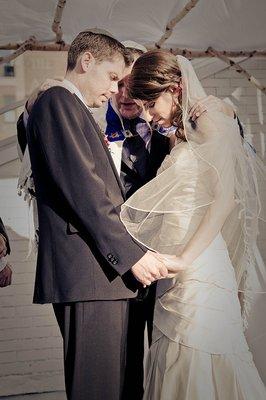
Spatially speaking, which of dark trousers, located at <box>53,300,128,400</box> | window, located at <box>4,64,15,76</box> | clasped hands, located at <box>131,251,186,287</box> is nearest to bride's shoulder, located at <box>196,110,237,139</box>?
clasped hands, located at <box>131,251,186,287</box>

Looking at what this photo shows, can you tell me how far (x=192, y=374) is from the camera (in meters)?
1.77

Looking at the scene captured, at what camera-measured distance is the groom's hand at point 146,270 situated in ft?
5.29

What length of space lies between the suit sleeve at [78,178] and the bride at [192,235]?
21 cm

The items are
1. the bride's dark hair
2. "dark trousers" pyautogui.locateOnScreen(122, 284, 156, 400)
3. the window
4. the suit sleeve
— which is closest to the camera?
the suit sleeve

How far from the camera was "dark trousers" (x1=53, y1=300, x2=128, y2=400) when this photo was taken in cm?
165

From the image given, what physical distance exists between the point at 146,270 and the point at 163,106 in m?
0.75

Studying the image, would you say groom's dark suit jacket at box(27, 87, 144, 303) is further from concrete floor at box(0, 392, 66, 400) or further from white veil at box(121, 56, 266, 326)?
concrete floor at box(0, 392, 66, 400)

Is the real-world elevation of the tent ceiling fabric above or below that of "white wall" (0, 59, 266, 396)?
above

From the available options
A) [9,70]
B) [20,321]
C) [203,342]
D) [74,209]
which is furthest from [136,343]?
[9,70]

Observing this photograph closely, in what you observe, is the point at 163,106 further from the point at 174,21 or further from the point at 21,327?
the point at 21,327

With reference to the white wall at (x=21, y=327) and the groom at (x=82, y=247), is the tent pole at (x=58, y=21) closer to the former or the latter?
the groom at (x=82, y=247)

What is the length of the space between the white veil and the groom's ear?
1.25 ft

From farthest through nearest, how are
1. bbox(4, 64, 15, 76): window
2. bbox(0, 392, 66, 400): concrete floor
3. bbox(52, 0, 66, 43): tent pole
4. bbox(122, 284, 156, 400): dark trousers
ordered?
bbox(0, 392, 66, 400): concrete floor < bbox(4, 64, 15, 76): window < bbox(52, 0, 66, 43): tent pole < bbox(122, 284, 156, 400): dark trousers

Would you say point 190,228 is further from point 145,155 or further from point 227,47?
point 227,47
